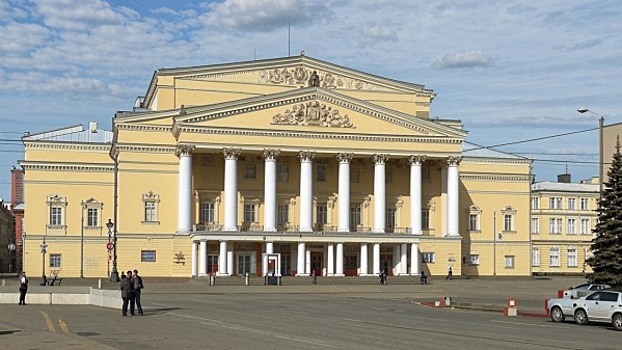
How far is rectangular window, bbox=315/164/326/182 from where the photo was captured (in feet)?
283

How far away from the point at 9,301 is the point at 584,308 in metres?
27.0

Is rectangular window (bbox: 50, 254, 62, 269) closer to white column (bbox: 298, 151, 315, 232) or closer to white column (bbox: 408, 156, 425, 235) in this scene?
white column (bbox: 298, 151, 315, 232)

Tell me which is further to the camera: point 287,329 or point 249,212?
point 249,212

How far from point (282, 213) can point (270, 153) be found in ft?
21.4

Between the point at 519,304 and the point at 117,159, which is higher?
the point at 117,159

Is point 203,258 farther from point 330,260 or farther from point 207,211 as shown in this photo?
point 330,260

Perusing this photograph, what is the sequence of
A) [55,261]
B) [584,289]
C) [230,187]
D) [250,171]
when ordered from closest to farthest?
[584,289] → [230,187] → [55,261] → [250,171]

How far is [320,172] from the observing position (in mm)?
86438

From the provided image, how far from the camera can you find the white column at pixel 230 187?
7988 cm

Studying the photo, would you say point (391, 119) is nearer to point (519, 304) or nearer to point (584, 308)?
point (519, 304)

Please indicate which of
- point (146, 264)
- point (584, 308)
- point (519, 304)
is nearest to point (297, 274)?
point (146, 264)

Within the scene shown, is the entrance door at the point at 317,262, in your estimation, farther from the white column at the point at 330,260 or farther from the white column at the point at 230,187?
the white column at the point at 230,187

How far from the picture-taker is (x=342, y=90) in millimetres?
88125

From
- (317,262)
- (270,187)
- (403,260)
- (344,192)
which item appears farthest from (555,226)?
→ (270,187)
